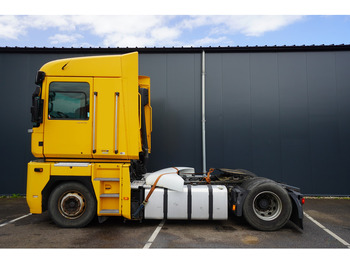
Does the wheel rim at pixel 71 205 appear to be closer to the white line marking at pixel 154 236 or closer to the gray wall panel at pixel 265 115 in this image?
the white line marking at pixel 154 236

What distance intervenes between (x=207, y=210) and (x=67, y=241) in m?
2.65

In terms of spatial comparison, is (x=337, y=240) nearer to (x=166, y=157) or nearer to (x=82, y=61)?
(x=166, y=157)

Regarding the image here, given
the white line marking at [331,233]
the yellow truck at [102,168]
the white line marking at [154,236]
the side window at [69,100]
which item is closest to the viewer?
the white line marking at [154,236]

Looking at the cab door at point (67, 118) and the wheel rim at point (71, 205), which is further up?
the cab door at point (67, 118)

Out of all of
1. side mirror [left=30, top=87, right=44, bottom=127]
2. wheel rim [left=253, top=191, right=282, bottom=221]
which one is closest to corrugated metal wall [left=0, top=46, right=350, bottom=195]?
wheel rim [left=253, top=191, right=282, bottom=221]

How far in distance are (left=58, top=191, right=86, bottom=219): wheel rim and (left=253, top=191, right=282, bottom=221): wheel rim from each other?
3496 mm

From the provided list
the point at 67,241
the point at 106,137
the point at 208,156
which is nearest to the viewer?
the point at 67,241

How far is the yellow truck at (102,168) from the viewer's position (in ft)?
14.7

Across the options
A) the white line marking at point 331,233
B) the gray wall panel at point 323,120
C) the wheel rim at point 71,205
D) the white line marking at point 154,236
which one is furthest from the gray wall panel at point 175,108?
the gray wall panel at point 323,120

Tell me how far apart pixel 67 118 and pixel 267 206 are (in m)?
4.45

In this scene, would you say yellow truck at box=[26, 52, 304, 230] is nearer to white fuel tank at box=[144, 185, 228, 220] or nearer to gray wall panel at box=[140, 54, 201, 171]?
white fuel tank at box=[144, 185, 228, 220]

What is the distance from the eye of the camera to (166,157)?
7531mm

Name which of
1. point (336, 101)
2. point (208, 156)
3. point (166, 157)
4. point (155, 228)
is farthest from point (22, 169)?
point (336, 101)


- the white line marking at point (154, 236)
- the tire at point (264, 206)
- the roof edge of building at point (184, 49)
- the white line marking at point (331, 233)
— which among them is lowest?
the white line marking at point (331, 233)
